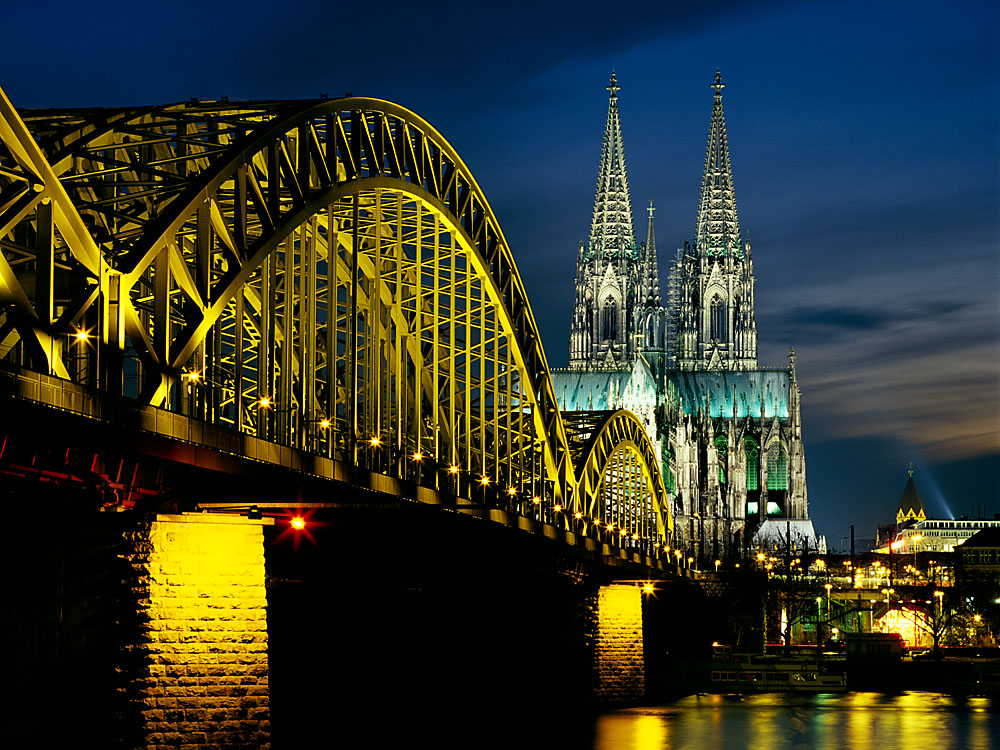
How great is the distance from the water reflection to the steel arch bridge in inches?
435

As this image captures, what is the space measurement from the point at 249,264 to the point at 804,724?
167 feet

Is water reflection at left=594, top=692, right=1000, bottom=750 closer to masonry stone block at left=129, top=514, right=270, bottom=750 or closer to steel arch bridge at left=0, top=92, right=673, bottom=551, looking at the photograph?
steel arch bridge at left=0, top=92, right=673, bottom=551

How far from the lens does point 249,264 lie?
40.4m

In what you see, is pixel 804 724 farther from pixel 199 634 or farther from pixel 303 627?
pixel 199 634

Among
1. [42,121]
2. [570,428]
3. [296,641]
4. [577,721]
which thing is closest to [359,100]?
[42,121]

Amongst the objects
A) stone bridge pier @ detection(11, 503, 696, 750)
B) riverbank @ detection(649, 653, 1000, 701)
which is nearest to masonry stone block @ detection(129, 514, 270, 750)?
stone bridge pier @ detection(11, 503, 696, 750)

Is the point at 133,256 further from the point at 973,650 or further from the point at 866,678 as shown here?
the point at 973,650

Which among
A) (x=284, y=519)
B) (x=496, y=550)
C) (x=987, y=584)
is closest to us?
(x=284, y=519)

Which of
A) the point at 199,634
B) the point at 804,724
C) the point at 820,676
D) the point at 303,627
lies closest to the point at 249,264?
the point at 199,634

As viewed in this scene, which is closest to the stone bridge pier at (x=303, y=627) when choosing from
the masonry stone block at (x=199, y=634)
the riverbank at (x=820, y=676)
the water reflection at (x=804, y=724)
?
the masonry stone block at (x=199, y=634)

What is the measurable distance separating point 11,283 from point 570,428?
77.6 metres

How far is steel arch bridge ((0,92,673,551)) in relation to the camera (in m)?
34.7

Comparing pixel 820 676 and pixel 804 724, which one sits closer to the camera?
pixel 804 724

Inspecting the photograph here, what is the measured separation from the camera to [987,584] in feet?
543
